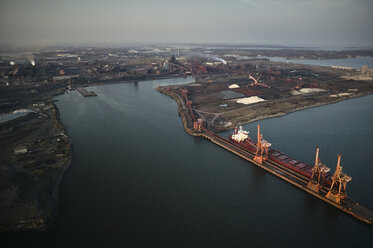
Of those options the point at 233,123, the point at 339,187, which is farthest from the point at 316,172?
the point at 233,123

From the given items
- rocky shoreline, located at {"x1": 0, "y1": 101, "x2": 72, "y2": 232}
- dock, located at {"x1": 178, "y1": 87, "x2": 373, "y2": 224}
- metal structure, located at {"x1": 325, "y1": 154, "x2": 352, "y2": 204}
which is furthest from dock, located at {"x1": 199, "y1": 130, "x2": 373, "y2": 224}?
rocky shoreline, located at {"x1": 0, "y1": 101, "x2": 72, "y2": 232}

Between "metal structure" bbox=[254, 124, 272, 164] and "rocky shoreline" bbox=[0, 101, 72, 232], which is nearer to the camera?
"rocky shoreline" bbox=[0, 101, 72, 232]

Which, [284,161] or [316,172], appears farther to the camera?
[284,161]

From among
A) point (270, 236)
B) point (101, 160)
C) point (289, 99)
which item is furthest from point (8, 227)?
point (289, 99)

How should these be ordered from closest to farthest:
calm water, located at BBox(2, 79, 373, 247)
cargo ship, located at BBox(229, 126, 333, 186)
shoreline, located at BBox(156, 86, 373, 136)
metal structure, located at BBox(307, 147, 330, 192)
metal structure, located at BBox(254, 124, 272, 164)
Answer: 1. calm water, located at BBox(2, 79, 373, 247)
2. metal structure, located at BBox(307, 147, 330, 192)
3. cargo ship, located at BBox(229, 126, 333, 186)
4. metal structure, located at BBox(254, 124, 272, 164)
5. shoreline, located at BBox(156, 86, 373, 136)

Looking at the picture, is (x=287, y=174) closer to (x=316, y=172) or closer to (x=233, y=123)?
(x=316, y=172)

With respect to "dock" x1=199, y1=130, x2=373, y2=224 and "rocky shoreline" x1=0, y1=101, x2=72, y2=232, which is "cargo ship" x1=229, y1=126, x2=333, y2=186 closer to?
"dock" x1=199, y1=130, x2=373, y2=224

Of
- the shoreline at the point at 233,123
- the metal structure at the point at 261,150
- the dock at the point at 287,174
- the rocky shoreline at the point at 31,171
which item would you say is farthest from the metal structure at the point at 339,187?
the rocky shoreline at the point at 31,171
